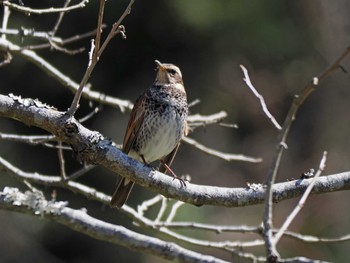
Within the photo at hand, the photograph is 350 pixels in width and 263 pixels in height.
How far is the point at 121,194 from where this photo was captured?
17.2 ft

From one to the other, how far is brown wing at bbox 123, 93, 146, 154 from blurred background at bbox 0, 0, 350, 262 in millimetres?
5328

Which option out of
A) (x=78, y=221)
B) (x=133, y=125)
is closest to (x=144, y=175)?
(x=78, y=221)

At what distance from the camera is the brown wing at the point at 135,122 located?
5547 millimetres

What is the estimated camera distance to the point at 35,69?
41.0ft

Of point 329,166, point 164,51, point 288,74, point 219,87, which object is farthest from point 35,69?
point 329,166

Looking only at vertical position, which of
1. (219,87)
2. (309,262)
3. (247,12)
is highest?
(247,12)

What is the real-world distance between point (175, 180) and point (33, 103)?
2.33ft

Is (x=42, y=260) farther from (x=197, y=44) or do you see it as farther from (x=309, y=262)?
(x=309, y=262)

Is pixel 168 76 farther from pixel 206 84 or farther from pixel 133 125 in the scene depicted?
pixel 206 84

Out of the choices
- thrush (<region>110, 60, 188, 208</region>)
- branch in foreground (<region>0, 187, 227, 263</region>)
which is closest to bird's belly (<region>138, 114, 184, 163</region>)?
thrush (<region>110, 60, 188, 208</region>)

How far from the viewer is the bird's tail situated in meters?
5.02

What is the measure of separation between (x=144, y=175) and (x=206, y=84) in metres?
8.51

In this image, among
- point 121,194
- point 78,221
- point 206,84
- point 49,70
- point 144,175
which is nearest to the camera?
point 144,175

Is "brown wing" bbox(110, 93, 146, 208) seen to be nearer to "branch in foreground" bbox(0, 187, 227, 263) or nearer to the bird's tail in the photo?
the bird's tail
